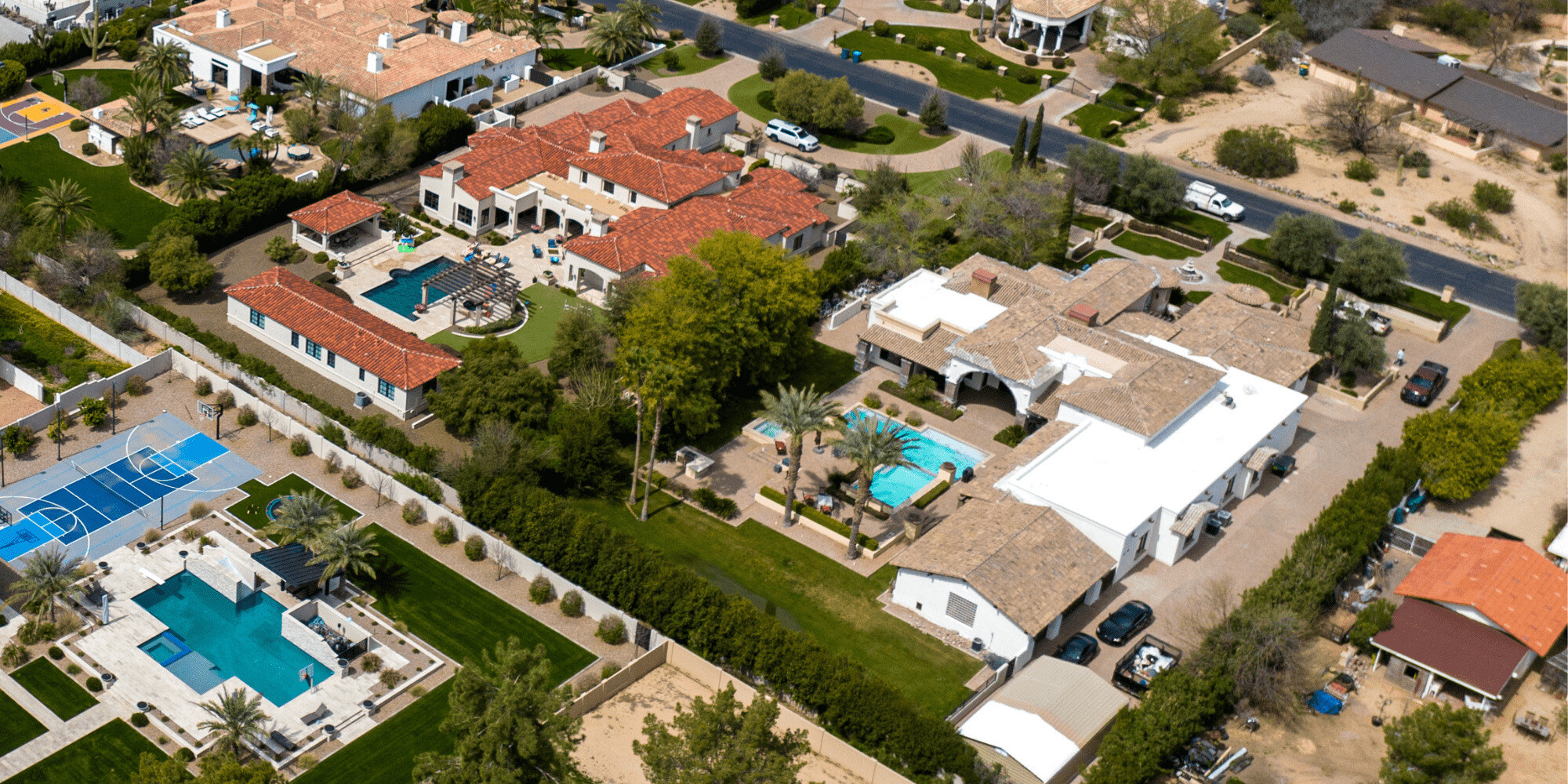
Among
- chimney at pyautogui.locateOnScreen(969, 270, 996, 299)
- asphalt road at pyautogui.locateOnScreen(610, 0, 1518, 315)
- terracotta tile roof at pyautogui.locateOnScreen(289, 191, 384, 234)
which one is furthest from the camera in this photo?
asphalt road at pyautogui.locateOnScreen(610, 0, 1518, 315)

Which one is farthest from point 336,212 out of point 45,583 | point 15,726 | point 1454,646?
point 1454,646

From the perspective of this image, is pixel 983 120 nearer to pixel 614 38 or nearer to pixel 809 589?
pixel 614 38

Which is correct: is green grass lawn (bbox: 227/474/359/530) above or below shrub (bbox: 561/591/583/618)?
below

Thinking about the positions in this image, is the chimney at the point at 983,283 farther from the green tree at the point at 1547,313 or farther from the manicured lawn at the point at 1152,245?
the green tree at the point at 1547,313

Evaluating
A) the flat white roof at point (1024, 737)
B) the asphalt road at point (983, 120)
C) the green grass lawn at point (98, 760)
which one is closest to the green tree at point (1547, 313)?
Result: the asphalt road at point (983, 120)

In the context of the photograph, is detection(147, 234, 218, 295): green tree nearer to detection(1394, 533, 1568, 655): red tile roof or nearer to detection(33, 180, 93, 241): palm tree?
detection(33, 180, 93, 241): palm tree

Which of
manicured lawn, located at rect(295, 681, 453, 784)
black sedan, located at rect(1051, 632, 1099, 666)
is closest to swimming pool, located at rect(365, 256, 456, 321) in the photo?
manicured lawn, located at rect(295, 681, 453, 784)

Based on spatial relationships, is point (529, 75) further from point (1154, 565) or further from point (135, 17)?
point (1154, 565)
